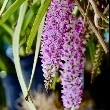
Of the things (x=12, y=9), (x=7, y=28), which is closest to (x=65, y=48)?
(x=12, y=9)

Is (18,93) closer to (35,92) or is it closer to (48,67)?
(35,92)

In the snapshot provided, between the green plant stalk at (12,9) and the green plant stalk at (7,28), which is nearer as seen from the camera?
the green plant stalk at (12,9)

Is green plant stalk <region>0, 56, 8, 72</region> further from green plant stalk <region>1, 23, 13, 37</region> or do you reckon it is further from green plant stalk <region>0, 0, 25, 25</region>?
green plant stalk <region>0, 0, 25, 25</region>

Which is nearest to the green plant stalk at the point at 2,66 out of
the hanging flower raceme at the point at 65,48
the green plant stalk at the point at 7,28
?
the green plant stalk at the point at 7,28

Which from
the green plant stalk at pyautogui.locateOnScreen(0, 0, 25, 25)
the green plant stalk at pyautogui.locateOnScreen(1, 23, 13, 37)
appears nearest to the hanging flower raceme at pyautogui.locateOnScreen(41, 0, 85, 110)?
the green plant stalk at pyautogui.locateOnScreen(0, 0, 25, 25)

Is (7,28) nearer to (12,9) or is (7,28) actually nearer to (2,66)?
(2,66)

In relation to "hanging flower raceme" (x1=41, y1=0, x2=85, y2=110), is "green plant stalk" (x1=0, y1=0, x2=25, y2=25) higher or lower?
higher

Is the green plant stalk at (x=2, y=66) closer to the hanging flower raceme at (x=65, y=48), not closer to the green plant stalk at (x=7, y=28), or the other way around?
the green plant stalk at (x=7, y=28)

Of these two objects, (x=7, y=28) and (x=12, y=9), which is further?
(x=7, y=28)
